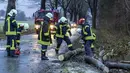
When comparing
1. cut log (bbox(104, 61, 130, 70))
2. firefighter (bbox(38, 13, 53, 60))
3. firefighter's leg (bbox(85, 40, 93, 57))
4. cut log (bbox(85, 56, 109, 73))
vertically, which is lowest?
cut log (bbox(104, 61, 130, 70))

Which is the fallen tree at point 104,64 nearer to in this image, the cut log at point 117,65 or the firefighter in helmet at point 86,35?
the cut log at point 117,65

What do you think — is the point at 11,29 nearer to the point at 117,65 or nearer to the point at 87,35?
the point at 87,35

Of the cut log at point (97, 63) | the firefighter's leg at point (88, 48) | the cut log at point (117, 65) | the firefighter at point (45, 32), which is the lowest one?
the cut log at point (117, 65)

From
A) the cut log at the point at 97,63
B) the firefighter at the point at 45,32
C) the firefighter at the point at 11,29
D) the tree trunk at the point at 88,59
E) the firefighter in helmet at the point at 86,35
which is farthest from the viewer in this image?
the firefighter at the point at 11,29

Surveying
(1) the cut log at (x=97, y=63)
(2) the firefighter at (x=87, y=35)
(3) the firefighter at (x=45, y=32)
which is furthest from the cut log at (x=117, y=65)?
(3) the firefighter at (x=45, y=32)

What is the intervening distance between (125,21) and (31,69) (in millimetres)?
18340

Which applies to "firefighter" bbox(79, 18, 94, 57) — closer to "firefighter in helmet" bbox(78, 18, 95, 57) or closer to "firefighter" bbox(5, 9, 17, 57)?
"firefighter in helmet" bbox(78, 18, 95, 57)

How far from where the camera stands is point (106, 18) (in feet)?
126

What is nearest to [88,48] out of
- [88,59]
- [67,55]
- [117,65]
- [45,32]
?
[67,55]

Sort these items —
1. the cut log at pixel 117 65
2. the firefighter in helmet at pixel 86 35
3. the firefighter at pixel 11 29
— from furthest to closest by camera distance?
the firefighter at pixel 11 29, the firefighter in helmet at pixel 86 35, the cut log at pixel 117 65

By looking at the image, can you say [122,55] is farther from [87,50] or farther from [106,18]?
[106,18]

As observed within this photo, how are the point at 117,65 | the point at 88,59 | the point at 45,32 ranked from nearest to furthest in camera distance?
the point at 117,65
the point at 88,59
the point at 45,32

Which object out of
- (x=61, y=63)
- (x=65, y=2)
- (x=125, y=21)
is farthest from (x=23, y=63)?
(x=65, y=2)

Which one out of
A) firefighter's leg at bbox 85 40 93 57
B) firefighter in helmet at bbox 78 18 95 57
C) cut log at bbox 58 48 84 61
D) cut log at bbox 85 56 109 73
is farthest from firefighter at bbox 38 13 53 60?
cut log at bbox 85 56 109 73
